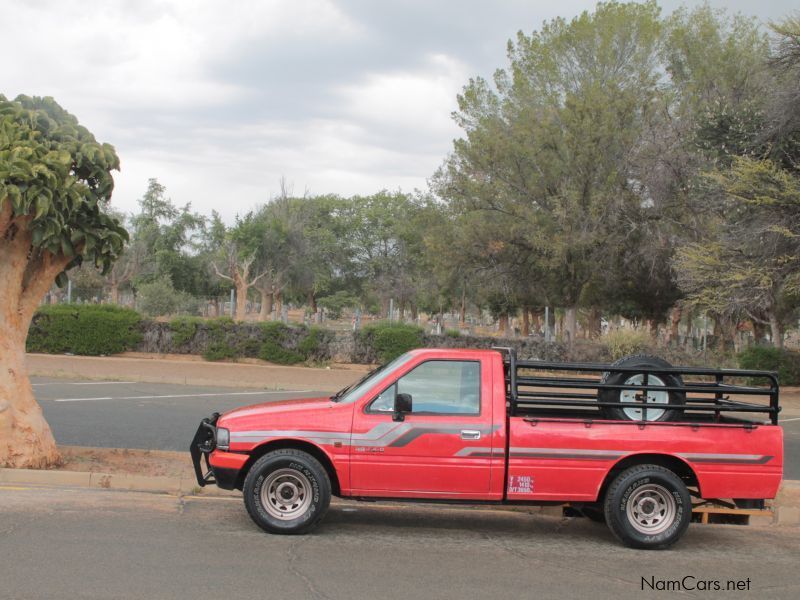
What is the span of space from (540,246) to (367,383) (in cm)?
2426

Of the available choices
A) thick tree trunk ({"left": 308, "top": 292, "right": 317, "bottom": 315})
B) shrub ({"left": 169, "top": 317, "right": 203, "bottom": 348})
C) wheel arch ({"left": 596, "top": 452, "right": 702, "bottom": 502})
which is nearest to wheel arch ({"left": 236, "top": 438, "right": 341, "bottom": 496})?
wheel arch ({"left": 596, "top": 452, "right": 702, "bottom": 502})

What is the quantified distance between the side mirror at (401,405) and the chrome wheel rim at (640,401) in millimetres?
2083

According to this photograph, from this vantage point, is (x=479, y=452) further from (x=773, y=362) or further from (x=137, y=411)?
(x=773, y=362)

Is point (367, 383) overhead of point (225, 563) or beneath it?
overhead

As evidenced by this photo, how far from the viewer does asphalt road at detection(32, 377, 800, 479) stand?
12.2 m

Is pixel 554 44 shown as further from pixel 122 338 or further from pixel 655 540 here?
pixel 655 540

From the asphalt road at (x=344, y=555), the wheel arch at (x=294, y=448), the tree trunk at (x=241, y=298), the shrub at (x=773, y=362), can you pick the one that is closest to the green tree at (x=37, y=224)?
the asphalt road at (x=344, y=555)

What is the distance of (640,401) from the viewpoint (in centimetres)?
802

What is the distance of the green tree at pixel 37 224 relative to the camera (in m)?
8.64

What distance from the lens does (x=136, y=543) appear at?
6.86 metres

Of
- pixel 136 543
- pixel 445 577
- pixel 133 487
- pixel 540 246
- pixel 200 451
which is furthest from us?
pixel 540 246

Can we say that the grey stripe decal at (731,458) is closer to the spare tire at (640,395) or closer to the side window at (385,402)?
the spare tire at (640,395)

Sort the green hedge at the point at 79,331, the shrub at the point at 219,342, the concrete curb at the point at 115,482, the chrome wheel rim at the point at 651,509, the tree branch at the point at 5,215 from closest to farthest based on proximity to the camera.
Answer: the chrome wheel rim at the point at 651,509
the tree branch at the point at 5,215
the concrete curb at the point at 115,482
the green hedge at the point at 79,331
the shrub at the point at 219,342

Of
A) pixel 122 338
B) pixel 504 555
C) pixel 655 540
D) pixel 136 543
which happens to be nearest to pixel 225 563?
pixel 136 543
